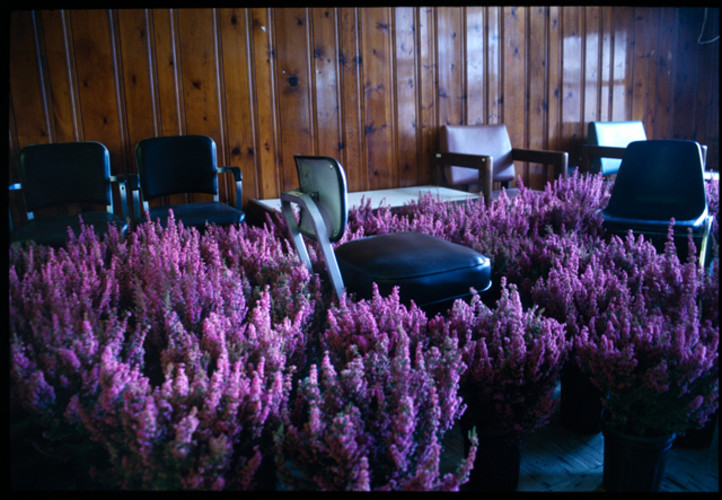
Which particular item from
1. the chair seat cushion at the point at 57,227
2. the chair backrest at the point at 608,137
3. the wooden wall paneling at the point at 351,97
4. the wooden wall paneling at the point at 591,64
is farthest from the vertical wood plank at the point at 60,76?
the wooden wall paneling at the point at 591,64

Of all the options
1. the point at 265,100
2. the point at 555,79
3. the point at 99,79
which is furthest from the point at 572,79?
the point at 99,79

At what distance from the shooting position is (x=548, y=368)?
1.29 meters

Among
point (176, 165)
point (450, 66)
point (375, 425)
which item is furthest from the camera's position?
point (450, 66)

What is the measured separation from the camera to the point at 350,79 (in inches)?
172

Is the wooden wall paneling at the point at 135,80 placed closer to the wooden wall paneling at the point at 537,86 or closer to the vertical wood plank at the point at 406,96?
the vertical wood plank at the point at 406,96

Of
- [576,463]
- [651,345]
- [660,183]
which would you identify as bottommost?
[576,463]

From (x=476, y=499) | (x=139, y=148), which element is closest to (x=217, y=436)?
(x=476, y=499)

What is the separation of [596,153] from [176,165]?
324 cm

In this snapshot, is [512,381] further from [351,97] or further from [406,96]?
[406,96]

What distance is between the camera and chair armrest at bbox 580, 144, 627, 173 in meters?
4.28

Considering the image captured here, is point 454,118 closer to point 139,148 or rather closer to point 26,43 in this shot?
point 139,148

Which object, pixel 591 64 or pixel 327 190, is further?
pixel 591 64

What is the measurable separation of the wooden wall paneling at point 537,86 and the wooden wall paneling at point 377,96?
142 cm

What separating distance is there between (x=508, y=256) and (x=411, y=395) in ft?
3.89
